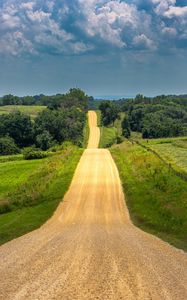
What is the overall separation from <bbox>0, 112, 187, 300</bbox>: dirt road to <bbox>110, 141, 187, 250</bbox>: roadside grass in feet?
6.19

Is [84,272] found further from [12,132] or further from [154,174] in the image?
[12,132]

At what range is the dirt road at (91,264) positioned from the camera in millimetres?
15211

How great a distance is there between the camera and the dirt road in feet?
49.9

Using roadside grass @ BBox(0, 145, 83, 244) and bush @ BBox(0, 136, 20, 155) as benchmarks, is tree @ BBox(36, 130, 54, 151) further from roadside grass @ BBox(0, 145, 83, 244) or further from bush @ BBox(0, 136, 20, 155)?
roadside grass @ BBox(0, 145, 83, 244)

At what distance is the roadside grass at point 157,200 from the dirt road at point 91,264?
189cm

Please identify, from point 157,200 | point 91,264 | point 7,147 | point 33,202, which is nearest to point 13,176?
point 33,202

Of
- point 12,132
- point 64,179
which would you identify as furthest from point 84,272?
point 12,132

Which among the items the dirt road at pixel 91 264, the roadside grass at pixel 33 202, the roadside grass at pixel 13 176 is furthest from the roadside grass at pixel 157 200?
the roadside grass at pixel 13 176

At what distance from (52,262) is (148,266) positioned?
3.92 meters

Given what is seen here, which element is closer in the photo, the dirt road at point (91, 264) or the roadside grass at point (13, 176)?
the dirt road at point (91, 264)

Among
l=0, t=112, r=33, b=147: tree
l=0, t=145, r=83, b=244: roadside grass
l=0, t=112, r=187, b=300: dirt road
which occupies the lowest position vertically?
l=0, t=112, r=33, b=147: tree

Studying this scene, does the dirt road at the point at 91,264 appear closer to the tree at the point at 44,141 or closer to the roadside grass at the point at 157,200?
the roadside grass at the point at 157,200

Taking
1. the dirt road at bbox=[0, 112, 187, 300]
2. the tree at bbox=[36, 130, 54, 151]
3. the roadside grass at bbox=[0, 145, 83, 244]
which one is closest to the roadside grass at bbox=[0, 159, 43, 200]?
the roadside grass at bbox=[0, 145, 83, 244]

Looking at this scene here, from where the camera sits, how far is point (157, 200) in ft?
143
